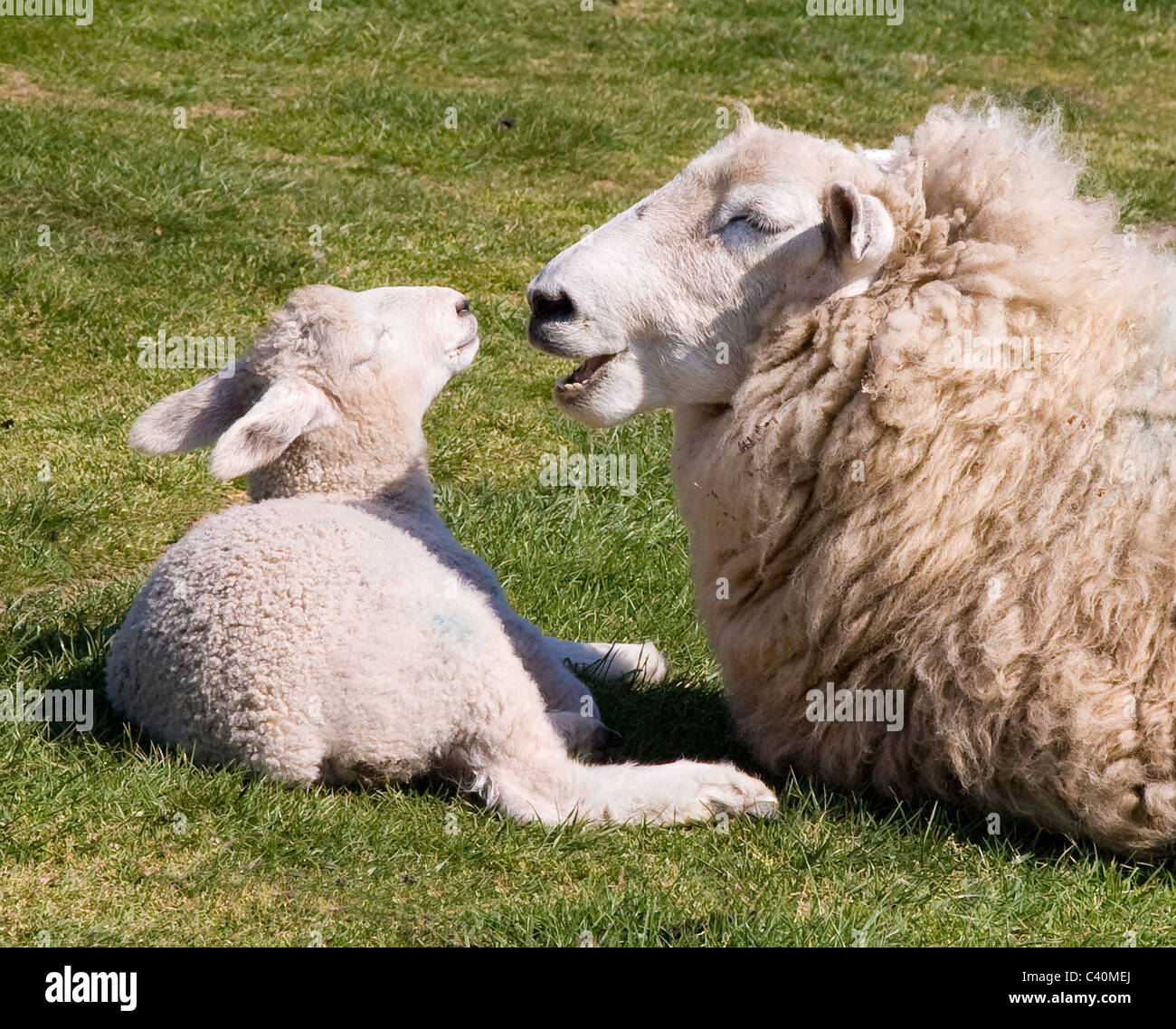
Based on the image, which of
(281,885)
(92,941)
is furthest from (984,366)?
(92,941)

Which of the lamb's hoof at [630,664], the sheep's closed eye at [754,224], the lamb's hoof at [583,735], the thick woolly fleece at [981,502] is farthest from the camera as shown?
the lamb's hoof at [630,664]

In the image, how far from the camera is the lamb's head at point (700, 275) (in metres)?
4.09

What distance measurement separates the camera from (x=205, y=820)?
3.83 metres

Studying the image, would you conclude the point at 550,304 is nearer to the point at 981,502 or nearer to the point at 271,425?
the point at 271,425

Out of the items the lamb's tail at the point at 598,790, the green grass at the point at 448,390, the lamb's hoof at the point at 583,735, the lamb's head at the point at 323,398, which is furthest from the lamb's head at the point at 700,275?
the green grass at the point at 448,390

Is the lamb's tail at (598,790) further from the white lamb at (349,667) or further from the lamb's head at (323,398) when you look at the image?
the lamb's head at (323,398)

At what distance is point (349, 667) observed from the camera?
379cm

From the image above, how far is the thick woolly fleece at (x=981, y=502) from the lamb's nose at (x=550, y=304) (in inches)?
20.0

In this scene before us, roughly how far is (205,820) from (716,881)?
1.26 metres

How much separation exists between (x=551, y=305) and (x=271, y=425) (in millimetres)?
857

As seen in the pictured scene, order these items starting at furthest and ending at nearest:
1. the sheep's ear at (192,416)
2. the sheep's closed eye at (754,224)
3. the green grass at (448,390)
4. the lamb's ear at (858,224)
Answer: the sheep's ear at (192,416), the sheep's closed eye at (754,224), the lamb's ear at (858,224), the green grass at (448,390)

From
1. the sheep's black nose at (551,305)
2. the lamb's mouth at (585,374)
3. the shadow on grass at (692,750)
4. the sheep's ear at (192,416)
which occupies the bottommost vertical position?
the shadow on grass at (692,750)

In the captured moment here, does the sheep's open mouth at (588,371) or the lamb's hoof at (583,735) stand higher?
the sheep's open mouth at (588,371)

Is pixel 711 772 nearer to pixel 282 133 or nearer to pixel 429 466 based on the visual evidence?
pixel 429 466
